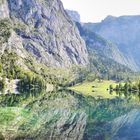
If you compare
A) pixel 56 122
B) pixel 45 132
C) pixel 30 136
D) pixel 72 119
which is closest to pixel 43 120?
pixel 56 122

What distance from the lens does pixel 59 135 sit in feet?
214

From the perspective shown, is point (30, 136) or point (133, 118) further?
point (133, 118)

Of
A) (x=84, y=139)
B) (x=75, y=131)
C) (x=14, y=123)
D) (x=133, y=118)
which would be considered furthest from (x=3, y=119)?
(x=133, y=118)

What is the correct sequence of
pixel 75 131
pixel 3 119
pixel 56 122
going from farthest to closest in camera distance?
pixel 56 122 → pixel 3 119 → pixel 75 131

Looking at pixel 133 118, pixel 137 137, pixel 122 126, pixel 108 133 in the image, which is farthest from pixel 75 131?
pixel 133 118

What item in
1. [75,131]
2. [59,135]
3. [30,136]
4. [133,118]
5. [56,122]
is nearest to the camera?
[30,136]

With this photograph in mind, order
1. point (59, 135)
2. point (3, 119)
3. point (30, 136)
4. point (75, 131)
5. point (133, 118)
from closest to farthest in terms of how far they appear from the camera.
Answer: point (30, 136) < point (59, 135) < point (75, 131) < point (3, 119) < point (133, 118)

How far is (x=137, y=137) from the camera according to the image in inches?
2717

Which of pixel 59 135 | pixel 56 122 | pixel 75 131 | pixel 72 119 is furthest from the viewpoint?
pixel 72 119

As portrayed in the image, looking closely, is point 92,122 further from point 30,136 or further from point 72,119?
point 30,136

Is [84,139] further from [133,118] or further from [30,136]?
[133,118]

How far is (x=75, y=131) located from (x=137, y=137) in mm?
12071

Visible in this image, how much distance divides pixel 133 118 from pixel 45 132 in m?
40.7

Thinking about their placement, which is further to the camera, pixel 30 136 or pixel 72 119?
pixel 72 119
